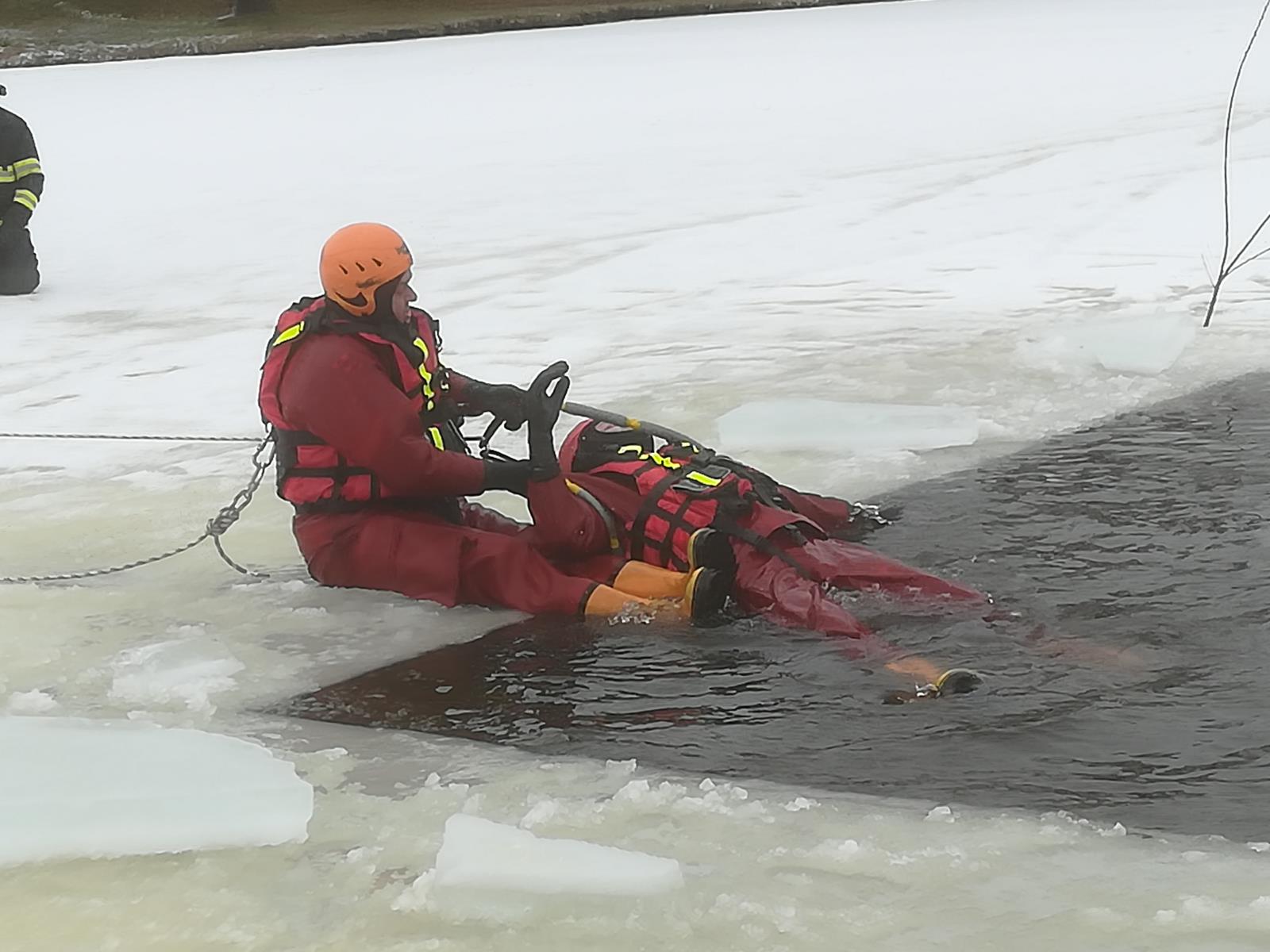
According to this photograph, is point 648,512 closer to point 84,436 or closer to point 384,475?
point 384,475

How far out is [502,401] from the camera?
470 cm

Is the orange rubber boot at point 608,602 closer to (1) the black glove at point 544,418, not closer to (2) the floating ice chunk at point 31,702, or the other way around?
(1) the black glove at point 544,418

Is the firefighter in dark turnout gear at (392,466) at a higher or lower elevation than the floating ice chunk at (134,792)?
higher

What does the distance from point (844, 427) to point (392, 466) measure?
238 centimetres

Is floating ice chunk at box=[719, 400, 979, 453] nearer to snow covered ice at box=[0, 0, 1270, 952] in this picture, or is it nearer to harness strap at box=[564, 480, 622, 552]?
snow covered ice at box=[0, 0, 1270, 952]

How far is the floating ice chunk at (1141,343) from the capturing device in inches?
288

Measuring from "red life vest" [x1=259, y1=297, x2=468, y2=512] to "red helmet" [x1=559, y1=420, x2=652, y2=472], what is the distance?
0.43 m

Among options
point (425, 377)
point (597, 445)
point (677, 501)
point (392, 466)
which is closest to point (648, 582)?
point (677, 501)

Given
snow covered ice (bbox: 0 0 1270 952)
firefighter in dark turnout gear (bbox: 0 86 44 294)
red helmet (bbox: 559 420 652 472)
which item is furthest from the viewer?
firefighter in dark turnout gear (bbox: 0 86 44 294)

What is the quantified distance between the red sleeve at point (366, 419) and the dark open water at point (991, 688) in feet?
1.53

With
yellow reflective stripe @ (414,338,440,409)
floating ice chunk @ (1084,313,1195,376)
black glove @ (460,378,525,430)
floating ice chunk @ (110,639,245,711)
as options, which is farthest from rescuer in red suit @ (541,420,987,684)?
floating ice chunk @ (1084,313,1195,376)

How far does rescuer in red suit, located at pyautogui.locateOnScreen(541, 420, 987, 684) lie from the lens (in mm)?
4355

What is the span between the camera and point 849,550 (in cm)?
448

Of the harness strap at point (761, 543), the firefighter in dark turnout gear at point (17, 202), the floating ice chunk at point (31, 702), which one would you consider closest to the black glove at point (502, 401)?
the harness strap at point (761, 543)
